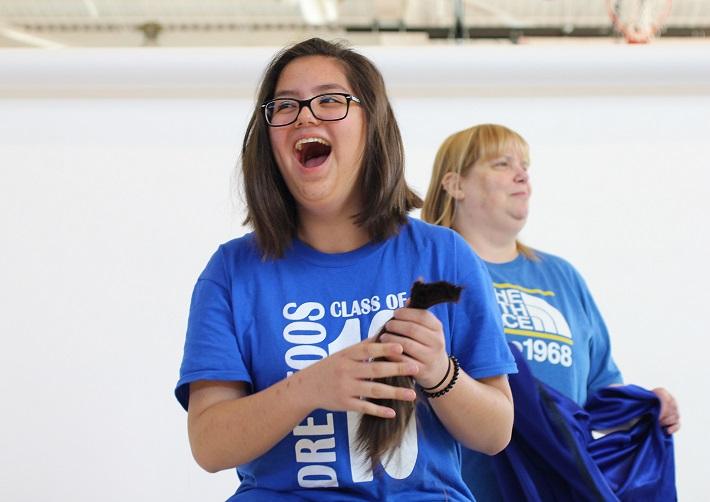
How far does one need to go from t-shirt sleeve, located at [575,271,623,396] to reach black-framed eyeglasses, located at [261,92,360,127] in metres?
0.80

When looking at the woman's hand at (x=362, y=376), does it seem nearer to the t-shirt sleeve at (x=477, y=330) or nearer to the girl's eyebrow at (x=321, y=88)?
the t-shirt sleeve at (x=477, y=330)

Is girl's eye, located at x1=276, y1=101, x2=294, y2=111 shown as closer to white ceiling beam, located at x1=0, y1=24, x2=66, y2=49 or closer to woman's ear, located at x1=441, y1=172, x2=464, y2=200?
woman's ear, located at x1=441, y1=172, x2=464, y2=200

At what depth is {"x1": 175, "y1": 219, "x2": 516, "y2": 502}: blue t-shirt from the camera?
3.32 feet

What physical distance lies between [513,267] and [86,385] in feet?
3.06

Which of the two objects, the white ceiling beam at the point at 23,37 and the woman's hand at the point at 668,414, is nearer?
the woman's hand at the point at 668,414

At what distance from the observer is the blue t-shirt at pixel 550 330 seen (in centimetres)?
157

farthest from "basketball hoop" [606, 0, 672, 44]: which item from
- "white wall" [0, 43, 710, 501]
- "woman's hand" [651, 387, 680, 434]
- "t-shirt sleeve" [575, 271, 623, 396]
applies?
"woman's hand" [651, 387, 680, 434]

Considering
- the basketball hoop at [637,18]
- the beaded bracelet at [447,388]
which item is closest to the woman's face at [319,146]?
the beaded bracelet at [447,388]

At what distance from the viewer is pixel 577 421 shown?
1470 mm

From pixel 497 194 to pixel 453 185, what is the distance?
9 cm

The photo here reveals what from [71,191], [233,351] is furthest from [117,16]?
[233,351]

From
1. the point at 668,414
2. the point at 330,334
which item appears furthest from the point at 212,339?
the point at 668,414

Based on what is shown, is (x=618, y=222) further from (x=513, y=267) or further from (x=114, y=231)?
(x=114, y=231)

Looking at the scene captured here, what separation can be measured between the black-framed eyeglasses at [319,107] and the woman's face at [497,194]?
27.7 inches
